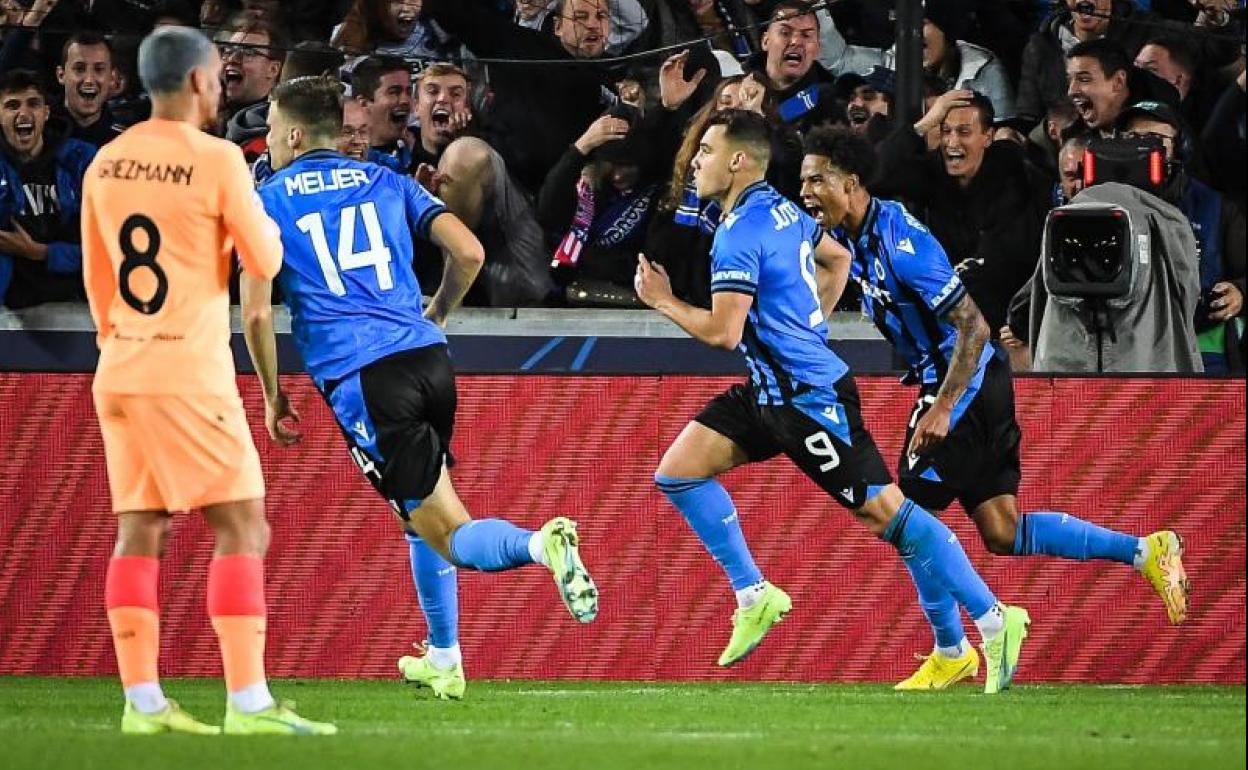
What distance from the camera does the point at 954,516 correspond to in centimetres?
998

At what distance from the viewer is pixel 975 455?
9.29 m

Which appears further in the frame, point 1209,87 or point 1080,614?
point 1209,87

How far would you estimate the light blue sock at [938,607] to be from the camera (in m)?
8.96

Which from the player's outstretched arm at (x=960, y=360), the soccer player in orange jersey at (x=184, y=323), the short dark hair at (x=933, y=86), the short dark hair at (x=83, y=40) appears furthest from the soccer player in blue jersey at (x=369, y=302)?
the short dark hair at (x=933, y=86)

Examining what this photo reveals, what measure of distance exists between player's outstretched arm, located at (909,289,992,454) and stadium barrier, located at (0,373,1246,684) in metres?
0.81

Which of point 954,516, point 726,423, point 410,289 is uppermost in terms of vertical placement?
point 410,289

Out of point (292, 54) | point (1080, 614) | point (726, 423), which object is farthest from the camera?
point (292, 54)

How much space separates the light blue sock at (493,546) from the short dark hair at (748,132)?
1907 mm

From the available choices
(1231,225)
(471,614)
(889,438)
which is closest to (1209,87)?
(1231,225)

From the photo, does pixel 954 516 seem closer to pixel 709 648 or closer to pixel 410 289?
pixel 709 648

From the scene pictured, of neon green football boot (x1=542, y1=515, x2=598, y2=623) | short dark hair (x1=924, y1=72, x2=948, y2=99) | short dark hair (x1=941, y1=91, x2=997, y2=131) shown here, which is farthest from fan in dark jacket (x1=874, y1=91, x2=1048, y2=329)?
A: neon green football boot (x1=542, y1=515, x2=598, y2=623)

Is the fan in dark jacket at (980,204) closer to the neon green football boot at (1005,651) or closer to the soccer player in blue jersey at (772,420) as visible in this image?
the soccer player in blue jersey at (772,420)

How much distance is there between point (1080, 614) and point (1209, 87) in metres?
2.61

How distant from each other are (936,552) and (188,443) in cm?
346
